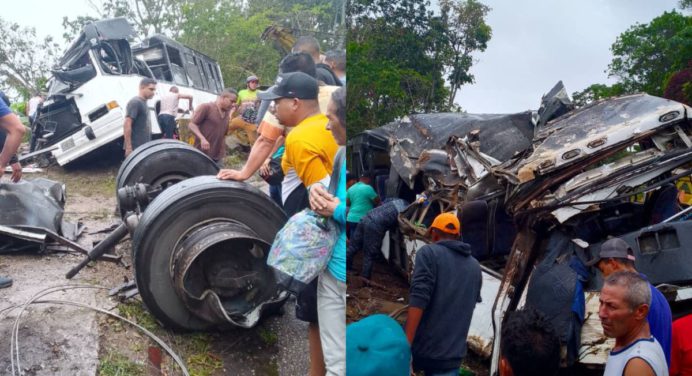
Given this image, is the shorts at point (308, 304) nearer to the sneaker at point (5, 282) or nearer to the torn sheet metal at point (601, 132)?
the sneaker at point (5, 282)

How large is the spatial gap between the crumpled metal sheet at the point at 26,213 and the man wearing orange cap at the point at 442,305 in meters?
1.56

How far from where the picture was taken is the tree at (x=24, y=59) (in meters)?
1.69

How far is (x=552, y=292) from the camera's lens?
3182 mm

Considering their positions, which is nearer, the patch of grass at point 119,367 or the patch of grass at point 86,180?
the patch of grass at point 119,367

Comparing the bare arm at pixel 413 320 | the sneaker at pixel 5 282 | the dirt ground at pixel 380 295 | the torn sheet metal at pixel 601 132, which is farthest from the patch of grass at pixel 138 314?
the torn sheet metal at pixel 601 132

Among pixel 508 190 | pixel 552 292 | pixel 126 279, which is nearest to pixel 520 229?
pixel 508 190

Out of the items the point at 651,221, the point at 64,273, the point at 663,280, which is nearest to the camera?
the point at 64,273

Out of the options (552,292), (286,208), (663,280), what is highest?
(286,208)

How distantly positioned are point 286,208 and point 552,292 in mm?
2023

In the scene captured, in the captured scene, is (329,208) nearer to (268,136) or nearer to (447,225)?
(268,136)

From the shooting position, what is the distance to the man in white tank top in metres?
2.00

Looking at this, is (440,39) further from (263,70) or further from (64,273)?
(64,273)

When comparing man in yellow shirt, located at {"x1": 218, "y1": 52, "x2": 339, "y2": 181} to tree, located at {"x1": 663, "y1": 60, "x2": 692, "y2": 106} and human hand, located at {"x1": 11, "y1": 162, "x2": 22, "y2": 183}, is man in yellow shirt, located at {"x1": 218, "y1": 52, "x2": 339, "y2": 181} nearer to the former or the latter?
human hand, located at {"x1": 11, "y1": 162, "x2": 22, "y2": 183}

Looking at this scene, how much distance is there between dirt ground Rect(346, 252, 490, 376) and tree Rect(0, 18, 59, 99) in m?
2.55
